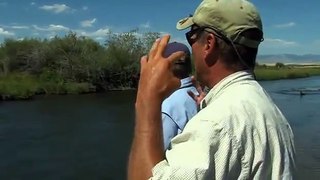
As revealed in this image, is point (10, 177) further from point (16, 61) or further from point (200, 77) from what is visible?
point (16, 61)

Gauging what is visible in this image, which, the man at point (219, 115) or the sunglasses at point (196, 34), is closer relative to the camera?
the man at point (219, 115)

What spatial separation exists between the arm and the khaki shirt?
0.16 ft

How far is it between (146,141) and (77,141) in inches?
739

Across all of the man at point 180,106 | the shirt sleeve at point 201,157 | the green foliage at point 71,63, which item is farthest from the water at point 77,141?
the green foliage at point 71,63

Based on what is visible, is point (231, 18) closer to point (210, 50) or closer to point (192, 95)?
point (210, 50)

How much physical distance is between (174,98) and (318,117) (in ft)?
81.2

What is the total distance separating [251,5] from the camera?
1.74 meters

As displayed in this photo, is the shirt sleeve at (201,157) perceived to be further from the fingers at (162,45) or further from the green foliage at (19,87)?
the green foliage at (19,87)

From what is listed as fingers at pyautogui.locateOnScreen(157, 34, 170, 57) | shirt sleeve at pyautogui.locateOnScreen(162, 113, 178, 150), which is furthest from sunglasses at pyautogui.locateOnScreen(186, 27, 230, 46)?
shirt sleeve at pyautogui.locateOnScreen(162, 113, 178, 150)

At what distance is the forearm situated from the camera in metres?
1.54

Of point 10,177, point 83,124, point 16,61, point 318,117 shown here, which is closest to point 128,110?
point 83,124

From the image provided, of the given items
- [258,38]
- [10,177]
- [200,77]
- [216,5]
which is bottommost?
[10,177]

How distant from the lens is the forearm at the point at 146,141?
5.04ft

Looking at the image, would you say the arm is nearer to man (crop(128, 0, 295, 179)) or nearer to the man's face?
man (crop(128, 0, 295, 179))
